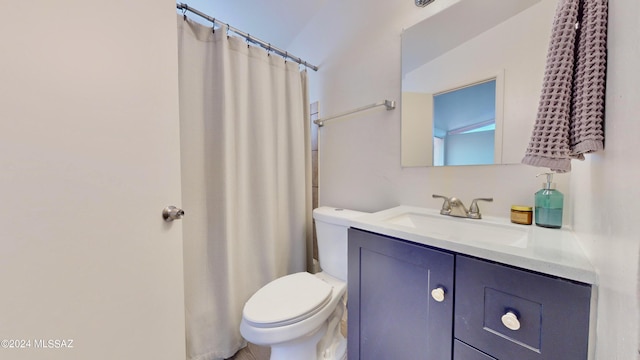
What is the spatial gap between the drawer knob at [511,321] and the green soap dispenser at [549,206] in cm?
43

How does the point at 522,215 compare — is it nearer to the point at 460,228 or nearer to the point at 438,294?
the point at 460,228

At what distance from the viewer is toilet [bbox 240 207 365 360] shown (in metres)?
0.87

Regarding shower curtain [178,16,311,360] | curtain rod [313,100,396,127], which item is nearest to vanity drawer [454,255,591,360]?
curtain rod [313,100,396,127]

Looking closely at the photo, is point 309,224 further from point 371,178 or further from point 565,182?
point 565,182

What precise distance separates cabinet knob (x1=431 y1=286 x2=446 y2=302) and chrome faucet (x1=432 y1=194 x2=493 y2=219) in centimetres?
43

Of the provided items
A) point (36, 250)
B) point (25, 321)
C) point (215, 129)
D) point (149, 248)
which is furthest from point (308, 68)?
point (25, 321)

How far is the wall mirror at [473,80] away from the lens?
830 millimetres

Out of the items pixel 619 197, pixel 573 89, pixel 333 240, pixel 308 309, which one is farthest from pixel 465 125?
pixel 308 309

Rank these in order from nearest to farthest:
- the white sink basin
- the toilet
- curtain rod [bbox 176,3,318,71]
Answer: the white sink basin, the toilet, curtain rod [bbox 176,3,318,71]

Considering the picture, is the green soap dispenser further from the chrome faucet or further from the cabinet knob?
the cabinet knob

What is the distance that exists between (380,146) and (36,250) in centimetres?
134

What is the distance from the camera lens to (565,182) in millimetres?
775

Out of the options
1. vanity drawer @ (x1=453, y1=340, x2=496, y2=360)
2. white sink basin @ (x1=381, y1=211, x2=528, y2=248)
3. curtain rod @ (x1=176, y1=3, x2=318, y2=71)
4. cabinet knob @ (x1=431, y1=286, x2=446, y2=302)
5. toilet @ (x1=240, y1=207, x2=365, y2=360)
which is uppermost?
curtain rod @ (x1=176, y1=3, x2=318, y2=71)

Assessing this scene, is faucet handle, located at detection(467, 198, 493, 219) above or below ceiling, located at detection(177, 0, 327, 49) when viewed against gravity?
below
